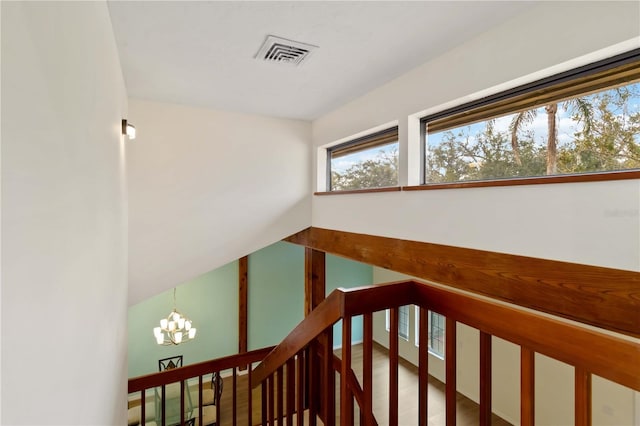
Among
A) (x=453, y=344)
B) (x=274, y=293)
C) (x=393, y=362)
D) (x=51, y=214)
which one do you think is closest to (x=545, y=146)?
(x=453, y=344)

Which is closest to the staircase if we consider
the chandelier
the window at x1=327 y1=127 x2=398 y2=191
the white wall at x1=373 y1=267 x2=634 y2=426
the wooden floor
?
the window at x1=327 y1=127 x2=398 y2=191

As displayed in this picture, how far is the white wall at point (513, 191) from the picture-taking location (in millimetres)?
1503

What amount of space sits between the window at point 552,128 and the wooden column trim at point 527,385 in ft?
4.43

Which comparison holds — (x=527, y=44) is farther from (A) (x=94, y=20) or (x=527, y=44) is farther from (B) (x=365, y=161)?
(A) (x=94, y=20)

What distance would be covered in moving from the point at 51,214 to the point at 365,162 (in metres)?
2.97

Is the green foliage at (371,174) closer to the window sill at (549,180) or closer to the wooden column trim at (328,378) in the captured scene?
the window sill at (549,180)

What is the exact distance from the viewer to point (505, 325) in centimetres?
85

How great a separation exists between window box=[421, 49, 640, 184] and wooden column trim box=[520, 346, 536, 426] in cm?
135

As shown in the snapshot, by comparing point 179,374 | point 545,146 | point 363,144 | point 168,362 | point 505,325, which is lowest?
point 168,362

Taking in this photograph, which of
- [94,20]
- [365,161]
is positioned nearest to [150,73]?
[94,20]

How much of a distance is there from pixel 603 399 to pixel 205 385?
19.5 feet

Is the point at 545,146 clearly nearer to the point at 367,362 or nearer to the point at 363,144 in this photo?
the point at 367,362

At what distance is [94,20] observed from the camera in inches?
53.7

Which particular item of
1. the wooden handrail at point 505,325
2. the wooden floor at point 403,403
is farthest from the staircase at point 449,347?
the wooden floor at point 403,403
